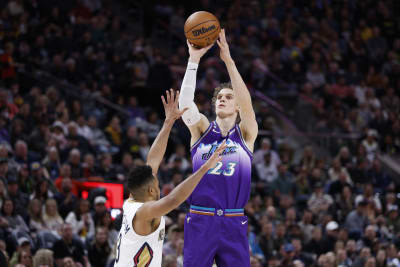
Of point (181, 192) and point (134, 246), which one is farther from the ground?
point (181, 192)

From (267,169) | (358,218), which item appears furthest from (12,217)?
(358,218)

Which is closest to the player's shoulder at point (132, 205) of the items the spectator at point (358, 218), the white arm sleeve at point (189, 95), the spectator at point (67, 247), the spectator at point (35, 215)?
the white arm sleeve at point (189, 95)

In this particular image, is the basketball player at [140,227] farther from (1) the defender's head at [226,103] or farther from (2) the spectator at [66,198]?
(2) the spectator at [66,198]

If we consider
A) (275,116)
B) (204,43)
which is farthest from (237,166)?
(275,116)

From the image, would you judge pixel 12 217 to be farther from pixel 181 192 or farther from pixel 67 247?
pixel 181 192

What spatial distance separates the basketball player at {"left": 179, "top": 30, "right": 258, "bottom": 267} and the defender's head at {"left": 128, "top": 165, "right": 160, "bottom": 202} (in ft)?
2.23

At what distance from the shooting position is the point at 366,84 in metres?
18.7

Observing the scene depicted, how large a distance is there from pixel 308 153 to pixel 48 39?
5793 mm

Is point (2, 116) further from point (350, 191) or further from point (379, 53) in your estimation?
point (379, 53)

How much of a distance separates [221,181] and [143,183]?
84 cm

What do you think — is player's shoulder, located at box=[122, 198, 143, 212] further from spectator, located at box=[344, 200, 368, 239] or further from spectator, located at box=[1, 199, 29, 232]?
spectator, located at box=[344, 200, 368, 239]

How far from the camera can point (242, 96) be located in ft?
20.9

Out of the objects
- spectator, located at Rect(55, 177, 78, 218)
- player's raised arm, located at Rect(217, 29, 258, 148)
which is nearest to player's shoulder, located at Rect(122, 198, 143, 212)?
player's raised arm, located at Rect(217, 29, 258, 148)

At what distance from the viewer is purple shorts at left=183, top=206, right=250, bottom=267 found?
20.1ft
